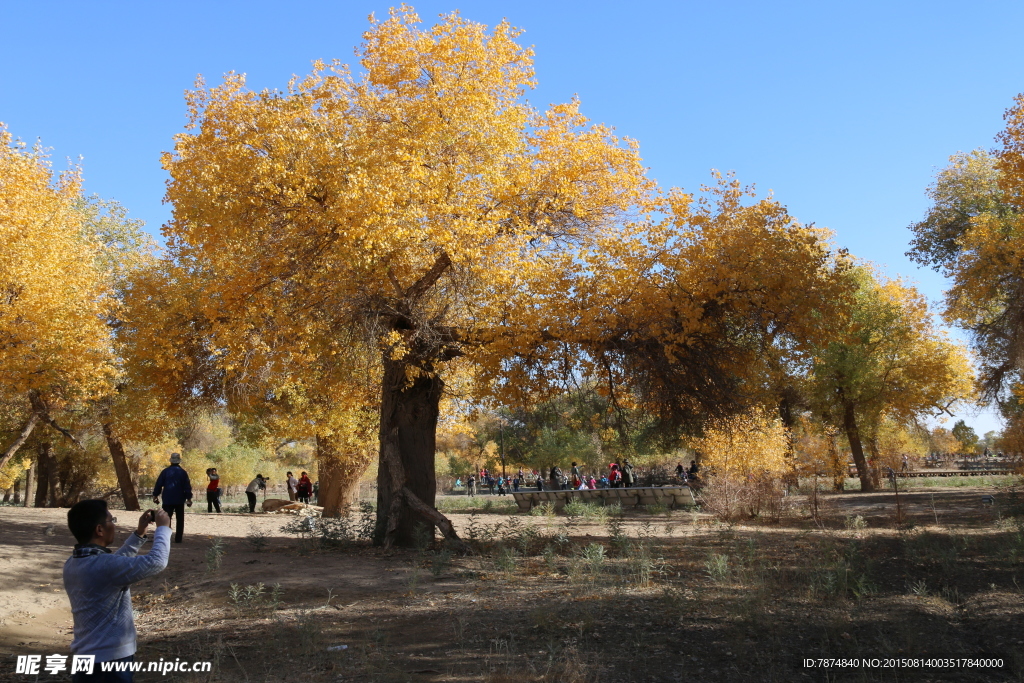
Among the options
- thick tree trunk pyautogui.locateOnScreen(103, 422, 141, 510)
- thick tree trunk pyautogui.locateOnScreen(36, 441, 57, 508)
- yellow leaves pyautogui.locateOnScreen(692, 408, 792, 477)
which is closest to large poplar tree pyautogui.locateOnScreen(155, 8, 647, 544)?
yellow leaves pyautogui.locateOnScreen(692, 408, 792, 477)

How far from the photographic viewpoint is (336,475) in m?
19.8

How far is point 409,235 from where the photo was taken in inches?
397

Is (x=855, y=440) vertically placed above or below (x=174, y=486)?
above

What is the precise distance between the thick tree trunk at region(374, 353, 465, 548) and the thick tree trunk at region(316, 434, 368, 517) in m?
7.45

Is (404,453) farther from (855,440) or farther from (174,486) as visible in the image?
(855,440)

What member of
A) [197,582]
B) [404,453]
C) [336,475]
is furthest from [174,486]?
[336,475]

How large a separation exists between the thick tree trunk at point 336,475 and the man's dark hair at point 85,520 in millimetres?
16061

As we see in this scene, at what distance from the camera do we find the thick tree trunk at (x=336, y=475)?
64.2 ft

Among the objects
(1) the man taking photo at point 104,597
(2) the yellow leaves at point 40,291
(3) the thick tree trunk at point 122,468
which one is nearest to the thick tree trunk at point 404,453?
(2) the yellow leaves at point 40,291

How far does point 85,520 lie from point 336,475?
16.8m

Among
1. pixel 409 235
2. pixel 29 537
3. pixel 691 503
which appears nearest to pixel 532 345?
pixel 409 235

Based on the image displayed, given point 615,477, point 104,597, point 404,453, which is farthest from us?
point 615,477

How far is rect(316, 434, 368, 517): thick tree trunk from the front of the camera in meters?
19.6

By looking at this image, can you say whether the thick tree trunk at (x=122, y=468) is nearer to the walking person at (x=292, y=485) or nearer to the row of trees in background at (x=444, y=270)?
the row of trees in background at (x=444, y=270)
